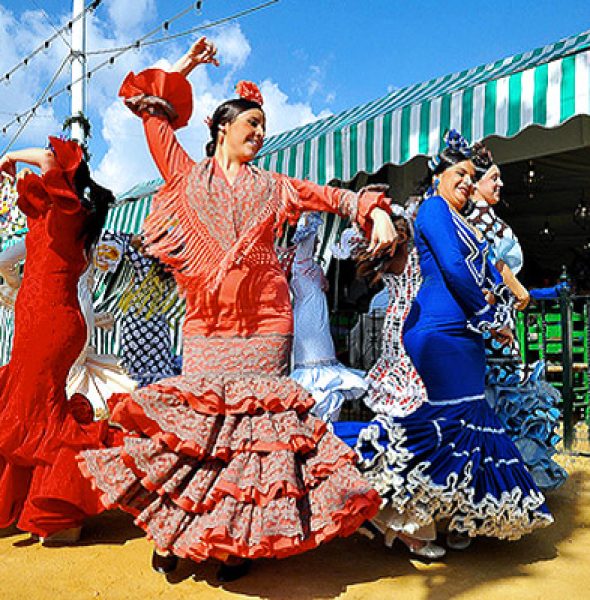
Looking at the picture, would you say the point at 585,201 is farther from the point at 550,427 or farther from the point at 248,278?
the point at 248,278

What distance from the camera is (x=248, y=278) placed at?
229 cm

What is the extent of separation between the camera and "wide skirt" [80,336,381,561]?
6.62 ft

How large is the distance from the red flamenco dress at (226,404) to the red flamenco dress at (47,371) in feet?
1.08

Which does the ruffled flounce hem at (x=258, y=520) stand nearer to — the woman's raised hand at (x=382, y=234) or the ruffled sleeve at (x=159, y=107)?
the woman's raised hand at (x=382, y=234)

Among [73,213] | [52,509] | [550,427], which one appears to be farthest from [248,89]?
[550,427]

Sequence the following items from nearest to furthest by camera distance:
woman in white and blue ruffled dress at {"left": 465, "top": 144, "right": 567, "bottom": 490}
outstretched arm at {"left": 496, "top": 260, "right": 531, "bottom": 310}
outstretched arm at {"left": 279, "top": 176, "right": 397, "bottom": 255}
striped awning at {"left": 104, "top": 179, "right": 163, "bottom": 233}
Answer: outstretched arm at {"left": 279, "top": 176, "right": 397, "bottom": 255}, outstretched arm at {"left": 496, "top": 260, "right": 531, "bottom": 310}, woman in white and blue ruffled dress at {"left": 465, "top": 144, "right": 567, "bottom": 490}, striped awning at {"left": 104, "top": 179, "right": 163, "bottom": 233}

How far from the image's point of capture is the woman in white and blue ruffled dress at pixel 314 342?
429cm

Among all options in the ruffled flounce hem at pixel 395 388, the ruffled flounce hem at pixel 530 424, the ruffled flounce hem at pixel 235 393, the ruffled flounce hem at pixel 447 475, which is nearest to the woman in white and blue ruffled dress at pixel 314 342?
the ruffled flounce hem at pixel 395 388

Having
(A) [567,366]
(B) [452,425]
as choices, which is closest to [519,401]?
(B) [452,425]

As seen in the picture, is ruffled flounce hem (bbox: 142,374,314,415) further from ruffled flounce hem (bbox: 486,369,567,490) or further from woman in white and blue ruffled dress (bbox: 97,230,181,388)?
woman in white and blue ruffled dress (bbox: 97,230,181,388)

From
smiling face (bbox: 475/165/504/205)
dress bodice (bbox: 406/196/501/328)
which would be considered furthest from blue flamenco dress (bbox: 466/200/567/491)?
dress bodice (bbox: 406/196/501/328)

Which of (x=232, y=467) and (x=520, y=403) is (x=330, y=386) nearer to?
(x=520, y=403)

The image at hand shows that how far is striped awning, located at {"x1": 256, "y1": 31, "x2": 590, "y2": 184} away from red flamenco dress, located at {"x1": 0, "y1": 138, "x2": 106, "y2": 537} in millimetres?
3148

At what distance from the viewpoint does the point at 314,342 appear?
178 inches
